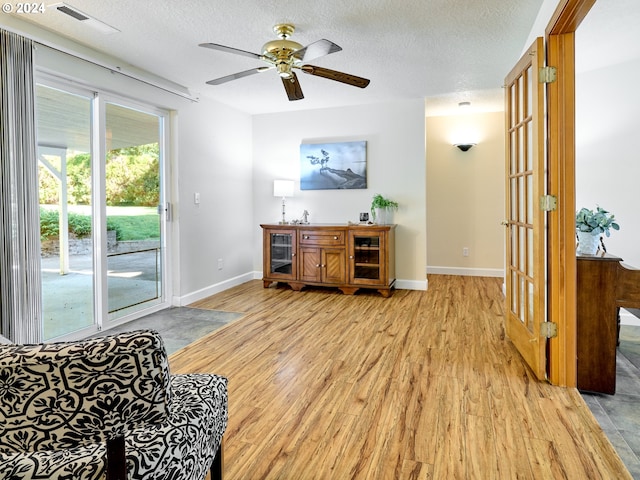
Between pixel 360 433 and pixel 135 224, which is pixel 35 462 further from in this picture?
pixel 135 224

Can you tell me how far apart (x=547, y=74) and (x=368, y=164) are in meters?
2.90

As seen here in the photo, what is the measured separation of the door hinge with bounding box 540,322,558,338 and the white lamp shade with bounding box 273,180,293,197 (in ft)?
11.5

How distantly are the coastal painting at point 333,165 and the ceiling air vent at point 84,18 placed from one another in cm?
279

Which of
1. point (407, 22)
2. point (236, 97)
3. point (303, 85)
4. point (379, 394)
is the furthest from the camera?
point (236, 97)

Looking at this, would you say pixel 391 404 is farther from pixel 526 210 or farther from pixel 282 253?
pixel 282 253

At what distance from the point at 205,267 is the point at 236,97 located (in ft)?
6.82

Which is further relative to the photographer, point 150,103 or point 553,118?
point 150,103

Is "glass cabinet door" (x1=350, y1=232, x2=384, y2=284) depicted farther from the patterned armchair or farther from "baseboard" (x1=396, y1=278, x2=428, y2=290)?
the patterned armchair

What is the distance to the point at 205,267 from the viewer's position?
470 cm

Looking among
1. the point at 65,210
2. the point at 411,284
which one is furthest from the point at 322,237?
the point at 65,210

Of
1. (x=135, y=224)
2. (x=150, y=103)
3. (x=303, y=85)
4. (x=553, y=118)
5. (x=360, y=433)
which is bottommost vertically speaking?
(x=360, y=433)

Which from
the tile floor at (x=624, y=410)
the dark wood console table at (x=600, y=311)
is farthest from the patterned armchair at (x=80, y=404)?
the dark wood console table at (x=600, y=311)

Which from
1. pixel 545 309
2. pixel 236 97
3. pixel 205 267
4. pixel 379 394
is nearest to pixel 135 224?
pixel 205 267

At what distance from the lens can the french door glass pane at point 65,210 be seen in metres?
2.99
